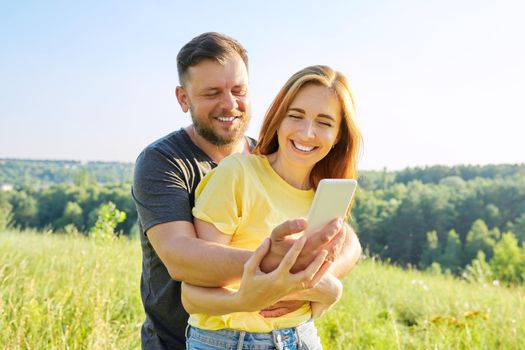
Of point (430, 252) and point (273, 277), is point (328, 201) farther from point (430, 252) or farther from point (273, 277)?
point (430, 252)

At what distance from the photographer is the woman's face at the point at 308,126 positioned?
198 cm

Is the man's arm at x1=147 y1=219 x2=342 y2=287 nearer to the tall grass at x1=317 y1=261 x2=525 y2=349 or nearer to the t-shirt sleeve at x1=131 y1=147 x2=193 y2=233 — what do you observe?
the t-shirt sleeve at x1=131 y1=147 x2=193 y2=233

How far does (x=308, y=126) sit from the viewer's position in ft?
6.47

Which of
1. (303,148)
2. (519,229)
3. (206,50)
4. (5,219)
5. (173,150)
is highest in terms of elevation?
(206,50)

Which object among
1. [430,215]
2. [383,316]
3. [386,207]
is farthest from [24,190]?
[383,316]

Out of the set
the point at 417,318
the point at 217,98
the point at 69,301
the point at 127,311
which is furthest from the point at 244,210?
the point at 417,318

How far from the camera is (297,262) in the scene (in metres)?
1.59

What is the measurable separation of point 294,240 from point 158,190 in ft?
2.54

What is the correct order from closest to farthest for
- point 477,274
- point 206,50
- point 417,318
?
point 206,50 < point 417,318 < point 477,274

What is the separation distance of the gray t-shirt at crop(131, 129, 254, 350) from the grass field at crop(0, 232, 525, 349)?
66 cm

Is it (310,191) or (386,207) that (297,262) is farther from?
(386,207)

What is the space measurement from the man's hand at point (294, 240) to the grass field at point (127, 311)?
172 centimetres

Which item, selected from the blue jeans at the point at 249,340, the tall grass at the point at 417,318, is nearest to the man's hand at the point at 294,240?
the blue jeans at the point at 249,340

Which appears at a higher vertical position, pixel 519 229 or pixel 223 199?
pixel 223 199
